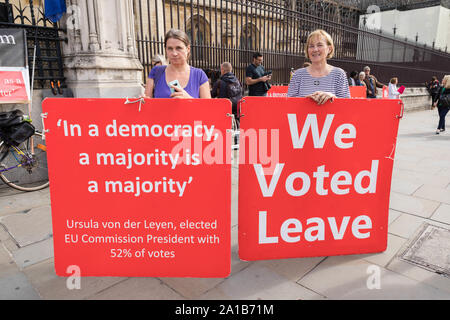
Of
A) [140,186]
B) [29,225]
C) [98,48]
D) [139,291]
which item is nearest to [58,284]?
[139,291]

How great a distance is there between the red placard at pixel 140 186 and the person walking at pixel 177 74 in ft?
1.84

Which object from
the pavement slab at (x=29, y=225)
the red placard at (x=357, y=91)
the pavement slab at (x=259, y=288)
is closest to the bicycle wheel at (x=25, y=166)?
the pavement slab at (x=29, y=225)

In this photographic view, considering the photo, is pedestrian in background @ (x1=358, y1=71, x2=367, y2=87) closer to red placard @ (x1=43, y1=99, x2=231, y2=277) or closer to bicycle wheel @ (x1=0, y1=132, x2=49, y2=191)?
bicycle wheel @ (x1=0, y1=132, x2=49, y2=191)

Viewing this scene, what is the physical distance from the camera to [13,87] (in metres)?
4.29

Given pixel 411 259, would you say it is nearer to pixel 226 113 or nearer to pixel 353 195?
pixel 353 195

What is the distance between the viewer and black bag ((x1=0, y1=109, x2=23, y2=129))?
4.08 meters

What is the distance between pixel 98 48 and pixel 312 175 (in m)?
4.08

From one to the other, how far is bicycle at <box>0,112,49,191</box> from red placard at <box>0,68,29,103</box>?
50cm

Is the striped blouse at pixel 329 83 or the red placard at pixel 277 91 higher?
the striped blouse at pixel 329 83

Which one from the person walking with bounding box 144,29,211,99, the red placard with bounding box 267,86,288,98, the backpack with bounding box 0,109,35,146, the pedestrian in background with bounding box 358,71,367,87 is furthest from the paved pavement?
the pedestrian in background with bounding box 358,71,367,87

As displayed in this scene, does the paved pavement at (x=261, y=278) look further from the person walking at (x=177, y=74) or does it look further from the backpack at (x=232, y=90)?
the backpack at (x=232, y=90)

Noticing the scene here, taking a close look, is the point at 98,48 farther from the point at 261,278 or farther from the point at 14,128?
the point at 261,278

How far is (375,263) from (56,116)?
104 inches

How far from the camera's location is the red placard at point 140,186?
6.97ft
